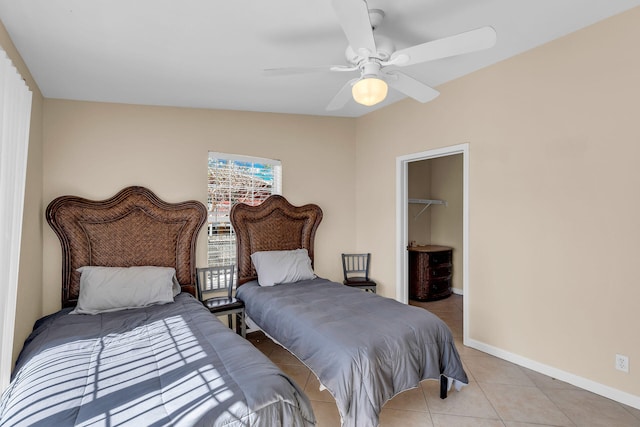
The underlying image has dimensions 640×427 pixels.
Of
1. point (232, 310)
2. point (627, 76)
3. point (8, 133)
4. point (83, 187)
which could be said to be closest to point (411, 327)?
point (232, 310)

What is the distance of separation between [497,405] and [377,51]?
252 centimetres

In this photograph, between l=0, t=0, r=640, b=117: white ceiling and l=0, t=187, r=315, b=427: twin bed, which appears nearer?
l=0, t=187, r=315, b=427: twin bed

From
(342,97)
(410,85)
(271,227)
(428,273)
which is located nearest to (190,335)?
(271,227)

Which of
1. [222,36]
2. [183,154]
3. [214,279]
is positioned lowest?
[214,279]

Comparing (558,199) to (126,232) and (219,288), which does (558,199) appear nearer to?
(219,288)

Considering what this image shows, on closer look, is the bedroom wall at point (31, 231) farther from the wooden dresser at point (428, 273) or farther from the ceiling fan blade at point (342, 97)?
the wooden dresser at point (428, 273)

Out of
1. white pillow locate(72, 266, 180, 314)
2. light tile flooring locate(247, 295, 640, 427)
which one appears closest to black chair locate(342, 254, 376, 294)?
light tile flooring locate(247, 295, 640, 427)

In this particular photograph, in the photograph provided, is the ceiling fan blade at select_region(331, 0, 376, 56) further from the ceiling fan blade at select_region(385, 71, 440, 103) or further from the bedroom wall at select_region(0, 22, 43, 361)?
the bedroom wall at select_region(0, 22, 43, 361)

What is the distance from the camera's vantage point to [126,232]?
10.7 feet

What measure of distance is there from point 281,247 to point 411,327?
2.07 metres

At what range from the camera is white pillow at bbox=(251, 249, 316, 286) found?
11.5ft

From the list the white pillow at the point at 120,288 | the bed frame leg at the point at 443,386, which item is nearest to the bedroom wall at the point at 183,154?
the white pillow at the point at 120,288

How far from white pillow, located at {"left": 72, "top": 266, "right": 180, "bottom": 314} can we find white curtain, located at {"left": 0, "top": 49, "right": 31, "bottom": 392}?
0.74 m

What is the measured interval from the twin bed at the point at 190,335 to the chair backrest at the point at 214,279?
0.10 metres
